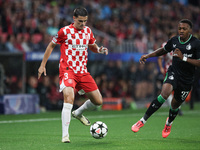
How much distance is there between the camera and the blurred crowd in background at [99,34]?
17.2 meters

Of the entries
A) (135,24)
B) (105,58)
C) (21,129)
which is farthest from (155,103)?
(135,24)

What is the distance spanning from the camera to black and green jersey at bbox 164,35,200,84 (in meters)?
8.36

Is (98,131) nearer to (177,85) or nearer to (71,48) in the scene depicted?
(71,48)

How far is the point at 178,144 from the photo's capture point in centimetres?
786

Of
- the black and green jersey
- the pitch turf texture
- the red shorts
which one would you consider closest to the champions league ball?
the pitch turf texture

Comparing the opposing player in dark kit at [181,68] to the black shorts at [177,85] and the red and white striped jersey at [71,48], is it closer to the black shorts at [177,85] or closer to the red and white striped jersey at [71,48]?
the black shorts at [177,85]

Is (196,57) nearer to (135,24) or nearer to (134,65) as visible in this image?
(134,65)

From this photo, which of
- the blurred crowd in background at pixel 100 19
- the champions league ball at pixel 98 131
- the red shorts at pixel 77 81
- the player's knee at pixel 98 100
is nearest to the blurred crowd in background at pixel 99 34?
the blurred crowd in background at pixel 100 19

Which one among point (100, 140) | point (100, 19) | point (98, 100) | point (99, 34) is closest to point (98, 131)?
point (100, 140)

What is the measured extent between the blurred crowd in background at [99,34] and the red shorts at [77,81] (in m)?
7.07

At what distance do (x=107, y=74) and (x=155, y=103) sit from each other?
11.1 meters

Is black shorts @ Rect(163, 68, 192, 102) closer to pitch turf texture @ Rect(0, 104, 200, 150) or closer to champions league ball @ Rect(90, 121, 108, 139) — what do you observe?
pitch turf texture @ Rect(0, 104, 200, 150)

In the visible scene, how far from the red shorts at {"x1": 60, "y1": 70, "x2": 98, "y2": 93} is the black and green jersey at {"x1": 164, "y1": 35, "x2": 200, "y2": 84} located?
1.65m

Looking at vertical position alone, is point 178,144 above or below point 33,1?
below
